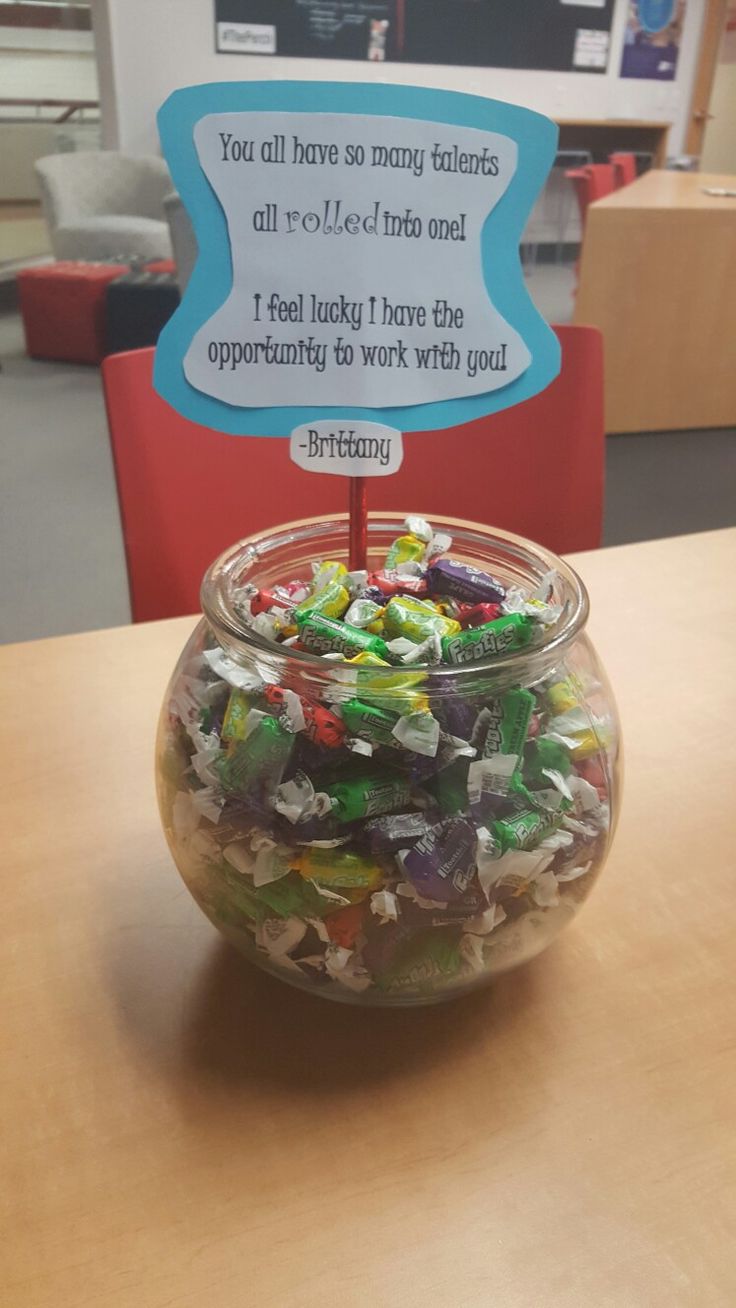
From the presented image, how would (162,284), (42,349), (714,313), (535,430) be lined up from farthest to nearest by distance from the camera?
(42,349)
(162,284)
(714,313)
(535,430)

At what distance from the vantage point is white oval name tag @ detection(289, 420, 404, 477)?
1.58 feet

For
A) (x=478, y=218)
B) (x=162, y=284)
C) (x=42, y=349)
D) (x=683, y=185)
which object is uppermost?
(x=478, y=218)

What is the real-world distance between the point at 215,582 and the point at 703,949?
320mm

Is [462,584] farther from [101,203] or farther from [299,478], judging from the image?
[101,203]

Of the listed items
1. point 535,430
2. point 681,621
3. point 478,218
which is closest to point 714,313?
point 535,430

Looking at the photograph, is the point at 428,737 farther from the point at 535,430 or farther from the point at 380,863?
the point at 535,430

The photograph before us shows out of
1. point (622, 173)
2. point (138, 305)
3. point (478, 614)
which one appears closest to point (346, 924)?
point (478, 614)

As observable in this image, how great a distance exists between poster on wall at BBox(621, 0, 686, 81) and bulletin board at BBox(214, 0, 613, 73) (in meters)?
0.20

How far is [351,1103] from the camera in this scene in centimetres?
43

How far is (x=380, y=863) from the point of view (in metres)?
0.42

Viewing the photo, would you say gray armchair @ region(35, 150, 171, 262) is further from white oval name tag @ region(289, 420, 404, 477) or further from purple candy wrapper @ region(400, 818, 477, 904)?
purple candy wrapper @ region(400, 818, 477, 904)

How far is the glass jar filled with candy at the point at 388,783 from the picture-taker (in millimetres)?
418

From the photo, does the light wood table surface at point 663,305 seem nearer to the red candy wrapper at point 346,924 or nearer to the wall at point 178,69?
the wall at point 178,69

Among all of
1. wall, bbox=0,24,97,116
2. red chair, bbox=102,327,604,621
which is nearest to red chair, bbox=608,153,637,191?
wall, bbox=0,24,97,116
